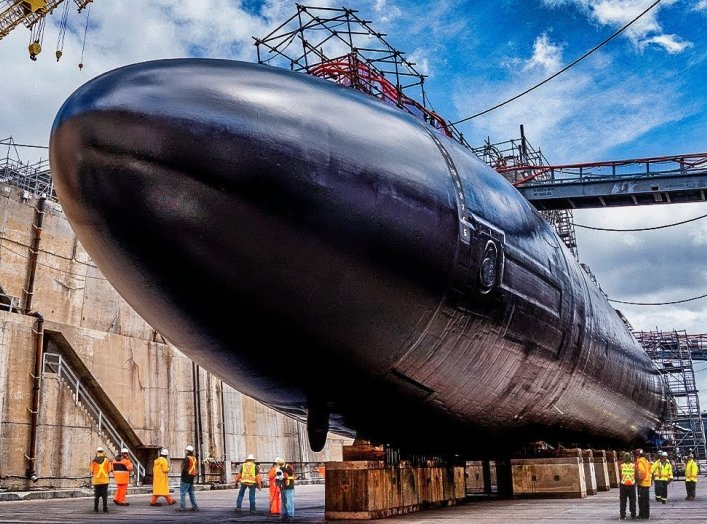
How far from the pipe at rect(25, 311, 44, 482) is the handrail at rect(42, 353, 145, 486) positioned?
0.70 m

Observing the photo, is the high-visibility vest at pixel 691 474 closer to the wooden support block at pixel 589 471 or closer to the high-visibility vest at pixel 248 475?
the wooden support block at pixel 589 471

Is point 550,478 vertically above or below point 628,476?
below

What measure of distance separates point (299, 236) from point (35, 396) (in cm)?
1879

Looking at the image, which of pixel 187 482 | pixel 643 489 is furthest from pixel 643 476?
pixel 187 482

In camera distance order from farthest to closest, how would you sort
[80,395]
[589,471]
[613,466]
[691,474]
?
[80,395] < [613,466] < [691,474] < [589,471]

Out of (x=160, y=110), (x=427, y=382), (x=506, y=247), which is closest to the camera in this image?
(x=160, y=110)

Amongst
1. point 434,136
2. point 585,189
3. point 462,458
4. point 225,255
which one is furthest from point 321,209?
point 585,189

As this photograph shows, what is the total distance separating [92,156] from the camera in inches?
189

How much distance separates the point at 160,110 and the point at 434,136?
291 cm

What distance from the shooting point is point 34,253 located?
960 inches

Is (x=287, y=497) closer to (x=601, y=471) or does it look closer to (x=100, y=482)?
(x=100, y=482)

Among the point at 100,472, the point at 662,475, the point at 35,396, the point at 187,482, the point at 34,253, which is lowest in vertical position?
the point at 662,475

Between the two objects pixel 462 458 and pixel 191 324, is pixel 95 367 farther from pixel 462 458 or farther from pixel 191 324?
pixel 191 324

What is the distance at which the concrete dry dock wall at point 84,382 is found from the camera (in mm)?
20625
